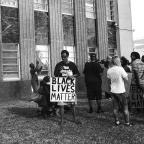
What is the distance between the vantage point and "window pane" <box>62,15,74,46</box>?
58.2 feet

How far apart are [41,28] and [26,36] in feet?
4.00

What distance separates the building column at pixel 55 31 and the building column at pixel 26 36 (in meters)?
1.29

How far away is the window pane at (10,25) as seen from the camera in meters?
14.9

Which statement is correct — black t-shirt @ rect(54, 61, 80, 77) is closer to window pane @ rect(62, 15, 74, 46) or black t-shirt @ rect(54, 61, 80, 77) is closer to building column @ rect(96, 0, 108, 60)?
window pane @ rect(62, 15, 74, 46)

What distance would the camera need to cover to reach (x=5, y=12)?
592 inches

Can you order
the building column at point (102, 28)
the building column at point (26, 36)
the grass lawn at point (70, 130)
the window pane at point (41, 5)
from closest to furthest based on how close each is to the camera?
the grass lawn at point (70, 130) < the building column at point (26, 36) < the window pane at point (41, 5) < the building column at point (102, 28)

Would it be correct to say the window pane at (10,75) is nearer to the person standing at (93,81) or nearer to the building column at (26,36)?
the building column at (26,36)

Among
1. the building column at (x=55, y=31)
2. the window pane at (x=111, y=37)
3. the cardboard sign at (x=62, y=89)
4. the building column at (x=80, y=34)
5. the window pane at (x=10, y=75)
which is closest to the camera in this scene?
the cardboard sign at (x=62, y=89)

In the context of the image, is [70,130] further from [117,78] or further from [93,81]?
[93,81]

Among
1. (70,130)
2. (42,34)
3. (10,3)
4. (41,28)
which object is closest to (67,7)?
(41,28)

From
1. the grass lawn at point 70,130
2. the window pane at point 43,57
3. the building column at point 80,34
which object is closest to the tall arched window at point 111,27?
the building column at point 80,34

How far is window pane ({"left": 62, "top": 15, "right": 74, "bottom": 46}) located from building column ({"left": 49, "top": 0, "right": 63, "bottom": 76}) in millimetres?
476

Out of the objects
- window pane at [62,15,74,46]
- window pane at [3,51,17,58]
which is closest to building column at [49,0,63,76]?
window pane at [62,15,74,46]

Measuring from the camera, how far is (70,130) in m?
7.29
